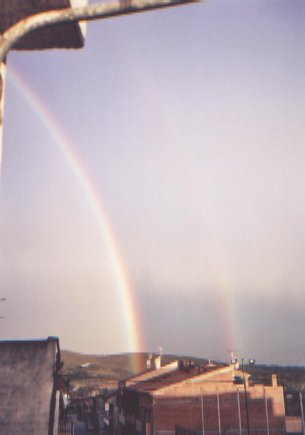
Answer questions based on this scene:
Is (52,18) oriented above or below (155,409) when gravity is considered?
above

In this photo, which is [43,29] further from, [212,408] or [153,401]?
[212,408]

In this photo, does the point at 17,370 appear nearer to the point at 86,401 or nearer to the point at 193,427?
the point at 193,427

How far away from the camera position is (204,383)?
3747 centimetres

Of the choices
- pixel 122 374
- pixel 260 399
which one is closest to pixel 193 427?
pixel 260 399

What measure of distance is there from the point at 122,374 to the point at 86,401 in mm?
57431

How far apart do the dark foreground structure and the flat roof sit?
16.5 meters

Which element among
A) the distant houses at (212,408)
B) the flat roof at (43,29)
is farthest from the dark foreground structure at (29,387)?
the distant houses at (212,408)

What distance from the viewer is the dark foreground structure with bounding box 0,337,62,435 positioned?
16844mm

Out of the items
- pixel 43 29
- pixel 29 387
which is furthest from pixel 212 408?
pixel 43 29

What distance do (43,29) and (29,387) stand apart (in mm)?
17692

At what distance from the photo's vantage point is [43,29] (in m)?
2.72

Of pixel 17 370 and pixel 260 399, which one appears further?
pixel 260 399

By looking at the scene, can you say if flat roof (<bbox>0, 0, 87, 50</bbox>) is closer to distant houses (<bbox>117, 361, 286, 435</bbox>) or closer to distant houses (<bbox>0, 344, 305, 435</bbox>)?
distant houses (<bbox>0, 344, 305, 435</bbox>)

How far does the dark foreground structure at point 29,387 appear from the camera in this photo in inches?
663
